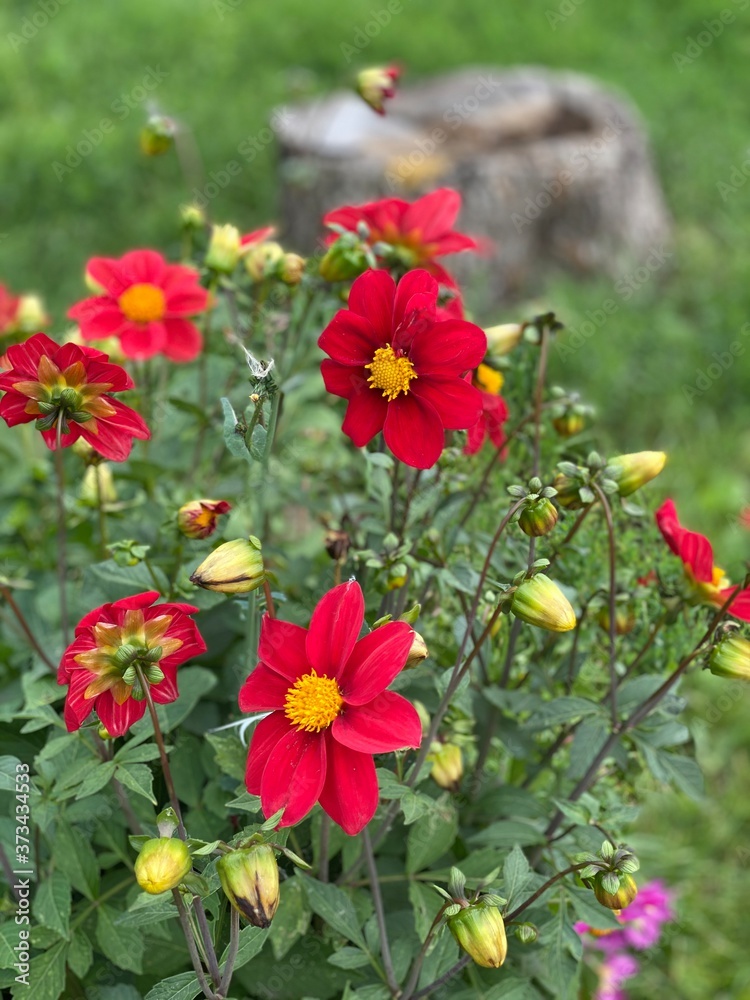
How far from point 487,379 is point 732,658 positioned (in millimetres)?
345

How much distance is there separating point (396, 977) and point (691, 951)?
0.97 metres

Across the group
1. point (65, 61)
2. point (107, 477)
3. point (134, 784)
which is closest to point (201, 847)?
point (134, 784)

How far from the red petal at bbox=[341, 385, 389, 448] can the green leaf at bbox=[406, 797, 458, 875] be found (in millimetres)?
333

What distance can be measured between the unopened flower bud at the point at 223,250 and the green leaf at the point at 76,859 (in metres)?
0.56

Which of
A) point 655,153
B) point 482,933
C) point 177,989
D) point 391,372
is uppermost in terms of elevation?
point 391,372

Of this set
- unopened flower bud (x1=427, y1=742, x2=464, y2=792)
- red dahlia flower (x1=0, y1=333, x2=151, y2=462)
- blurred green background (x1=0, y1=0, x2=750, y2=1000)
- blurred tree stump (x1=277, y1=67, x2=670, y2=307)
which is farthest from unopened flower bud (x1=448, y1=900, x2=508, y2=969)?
blurred tree stump (x1=277, y1=67, x2=670, y2=307)

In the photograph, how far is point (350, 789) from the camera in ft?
2.30

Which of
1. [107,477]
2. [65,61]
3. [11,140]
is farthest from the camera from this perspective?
[65,61]

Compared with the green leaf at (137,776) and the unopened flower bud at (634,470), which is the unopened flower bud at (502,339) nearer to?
the unopened flower bud at (634,470)

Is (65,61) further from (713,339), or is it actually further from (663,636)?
(663,636)

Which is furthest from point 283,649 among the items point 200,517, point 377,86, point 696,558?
point 377,86

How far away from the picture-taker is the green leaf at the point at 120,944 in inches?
32.6

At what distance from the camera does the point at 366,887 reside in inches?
39.2

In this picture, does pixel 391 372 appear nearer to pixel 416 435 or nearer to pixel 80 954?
pixel 416 435
